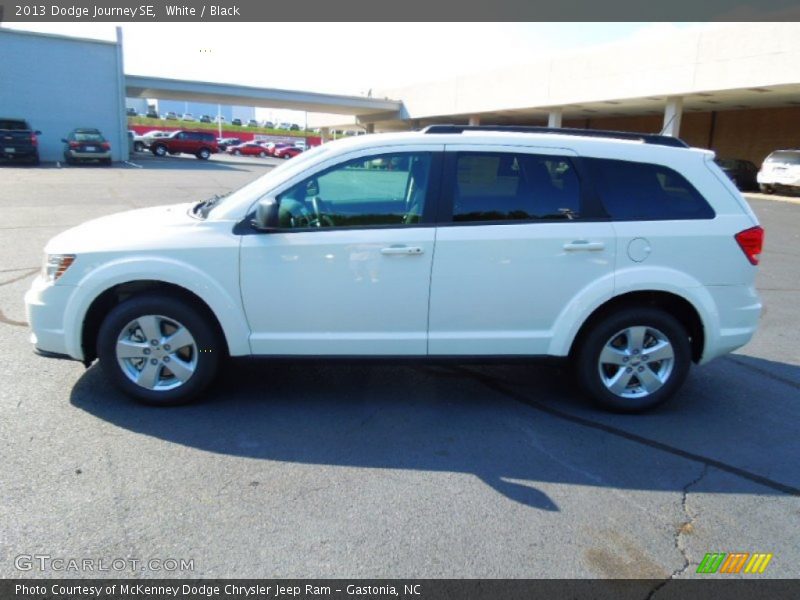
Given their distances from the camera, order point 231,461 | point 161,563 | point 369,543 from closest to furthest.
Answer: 1. point 161,563
2. point 369,543
3. point 231,461

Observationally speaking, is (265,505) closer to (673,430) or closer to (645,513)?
(645,513)

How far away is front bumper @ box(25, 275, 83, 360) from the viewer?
3787mm

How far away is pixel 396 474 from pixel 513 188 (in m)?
2.03

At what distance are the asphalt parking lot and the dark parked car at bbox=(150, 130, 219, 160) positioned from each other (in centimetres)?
3930

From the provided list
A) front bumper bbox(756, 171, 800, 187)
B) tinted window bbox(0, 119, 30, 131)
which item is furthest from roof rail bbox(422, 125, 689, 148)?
tinted window bbox(0, 119, 30, 131)

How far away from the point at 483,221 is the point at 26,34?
111ft

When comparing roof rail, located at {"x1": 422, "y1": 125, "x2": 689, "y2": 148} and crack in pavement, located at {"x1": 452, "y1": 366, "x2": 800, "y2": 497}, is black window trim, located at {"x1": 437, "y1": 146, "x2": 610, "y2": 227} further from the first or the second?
crack in pavement, located at {"x1": 452, "y1": 366, "x2": 800, "y2": 497}

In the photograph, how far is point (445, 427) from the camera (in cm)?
384

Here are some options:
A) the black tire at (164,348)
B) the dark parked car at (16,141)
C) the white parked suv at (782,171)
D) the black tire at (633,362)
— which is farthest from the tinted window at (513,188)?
the dark parked car at (16,141)

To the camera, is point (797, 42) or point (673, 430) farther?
Result: point (797, 42)

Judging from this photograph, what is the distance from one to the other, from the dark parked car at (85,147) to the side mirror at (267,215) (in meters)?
28.6

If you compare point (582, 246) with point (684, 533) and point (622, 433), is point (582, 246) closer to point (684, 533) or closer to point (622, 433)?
point (622, 433)

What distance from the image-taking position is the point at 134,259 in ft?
12.2

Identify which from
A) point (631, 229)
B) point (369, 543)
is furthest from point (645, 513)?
point (631, 229)
